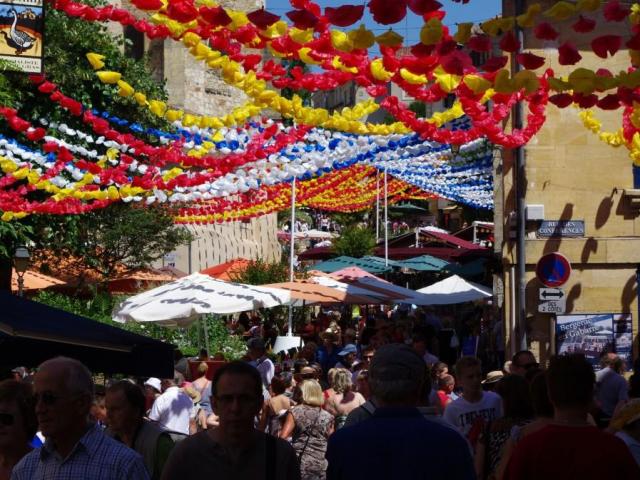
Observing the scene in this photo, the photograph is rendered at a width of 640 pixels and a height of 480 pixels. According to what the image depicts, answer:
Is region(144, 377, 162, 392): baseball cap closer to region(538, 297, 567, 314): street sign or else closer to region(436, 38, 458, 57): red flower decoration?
region(436, 38, 458, 57): red flower decoration

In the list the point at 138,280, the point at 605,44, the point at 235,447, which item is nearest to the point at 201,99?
the point at 138,280

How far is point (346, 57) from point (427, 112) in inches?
3070

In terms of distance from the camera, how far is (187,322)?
20281 millimetres

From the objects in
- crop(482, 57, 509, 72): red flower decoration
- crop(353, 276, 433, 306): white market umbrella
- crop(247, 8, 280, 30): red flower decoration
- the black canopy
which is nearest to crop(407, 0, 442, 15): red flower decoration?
crop(482, 57, 509, 72): red flower decoration

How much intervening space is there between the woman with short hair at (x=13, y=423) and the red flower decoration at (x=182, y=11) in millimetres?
5304

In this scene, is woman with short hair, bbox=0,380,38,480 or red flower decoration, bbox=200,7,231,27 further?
red flower decoration, bbox=200,7,231,27

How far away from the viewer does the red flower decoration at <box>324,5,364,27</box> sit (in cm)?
808

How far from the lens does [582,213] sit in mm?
19219

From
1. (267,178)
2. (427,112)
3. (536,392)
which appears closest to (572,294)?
(267,178)

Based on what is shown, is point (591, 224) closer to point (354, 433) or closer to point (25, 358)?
point (25, 358)

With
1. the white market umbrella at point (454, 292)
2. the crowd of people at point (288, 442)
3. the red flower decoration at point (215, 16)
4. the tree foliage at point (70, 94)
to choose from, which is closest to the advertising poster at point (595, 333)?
the white market umbrella at point (454, 292)

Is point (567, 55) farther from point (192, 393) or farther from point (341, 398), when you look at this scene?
point (192, 393)

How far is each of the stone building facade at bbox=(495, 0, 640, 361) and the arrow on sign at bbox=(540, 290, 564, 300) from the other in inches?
38.6

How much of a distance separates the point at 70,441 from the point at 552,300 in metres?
13.9
